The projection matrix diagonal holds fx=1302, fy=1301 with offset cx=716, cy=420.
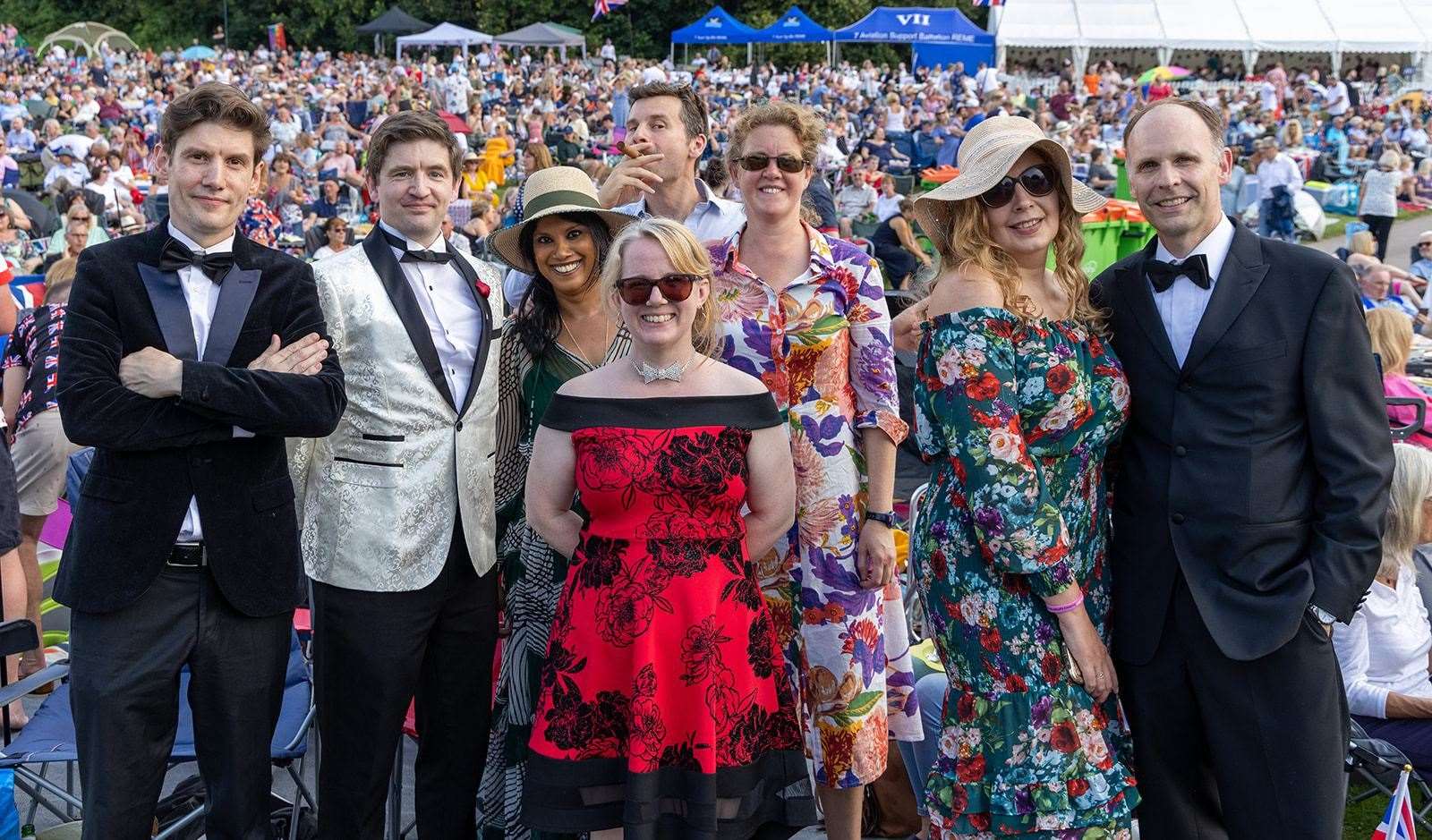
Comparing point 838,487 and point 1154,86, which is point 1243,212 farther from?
point 838,487

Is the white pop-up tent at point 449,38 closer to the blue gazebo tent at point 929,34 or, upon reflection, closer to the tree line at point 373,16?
the tree line at point 373,16

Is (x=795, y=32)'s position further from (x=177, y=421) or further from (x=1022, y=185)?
(x=177, y=421)

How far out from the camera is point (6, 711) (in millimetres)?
4051

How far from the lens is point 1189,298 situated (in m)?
2.84

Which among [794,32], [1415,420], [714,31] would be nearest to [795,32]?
[794,32]

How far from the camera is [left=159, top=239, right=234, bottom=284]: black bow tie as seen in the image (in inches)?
117

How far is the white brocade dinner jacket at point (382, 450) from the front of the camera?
3.25m

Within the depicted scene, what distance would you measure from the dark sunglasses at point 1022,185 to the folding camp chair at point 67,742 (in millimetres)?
2229

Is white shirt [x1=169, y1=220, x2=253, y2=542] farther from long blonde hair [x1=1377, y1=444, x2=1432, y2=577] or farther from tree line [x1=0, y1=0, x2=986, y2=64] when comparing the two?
tree line [x1=0, y1=0, x2=986, y2=64]

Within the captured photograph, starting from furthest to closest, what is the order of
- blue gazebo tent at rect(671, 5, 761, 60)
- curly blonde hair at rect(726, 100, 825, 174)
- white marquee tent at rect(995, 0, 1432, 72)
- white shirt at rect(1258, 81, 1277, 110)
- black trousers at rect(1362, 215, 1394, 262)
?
1. white marquee tent at rect(995, 0, 1432, 72)
2. blue gazebo tent at rect(671, 5, 761, 60)
3. white shirt at rect(1258, 81, 1277, 110)
4. black trousers at rect(1362, 215, 1394, 262)
5. curly blonde hair at rect(726, 100, 825, 174)

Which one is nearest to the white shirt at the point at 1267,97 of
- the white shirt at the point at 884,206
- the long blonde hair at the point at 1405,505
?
the white shirt at the point at 884,206

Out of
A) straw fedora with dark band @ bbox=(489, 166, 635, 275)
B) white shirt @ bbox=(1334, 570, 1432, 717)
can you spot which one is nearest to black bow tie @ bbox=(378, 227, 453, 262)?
straw fedora with dark band @ bbox=(489, 166, 635, 275)

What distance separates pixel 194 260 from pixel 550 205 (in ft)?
3.15

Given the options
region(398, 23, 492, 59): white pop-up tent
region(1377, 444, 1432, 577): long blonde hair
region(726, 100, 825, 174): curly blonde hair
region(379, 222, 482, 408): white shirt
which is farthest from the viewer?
region(398, 23, 492, 59): white pop-up tent
